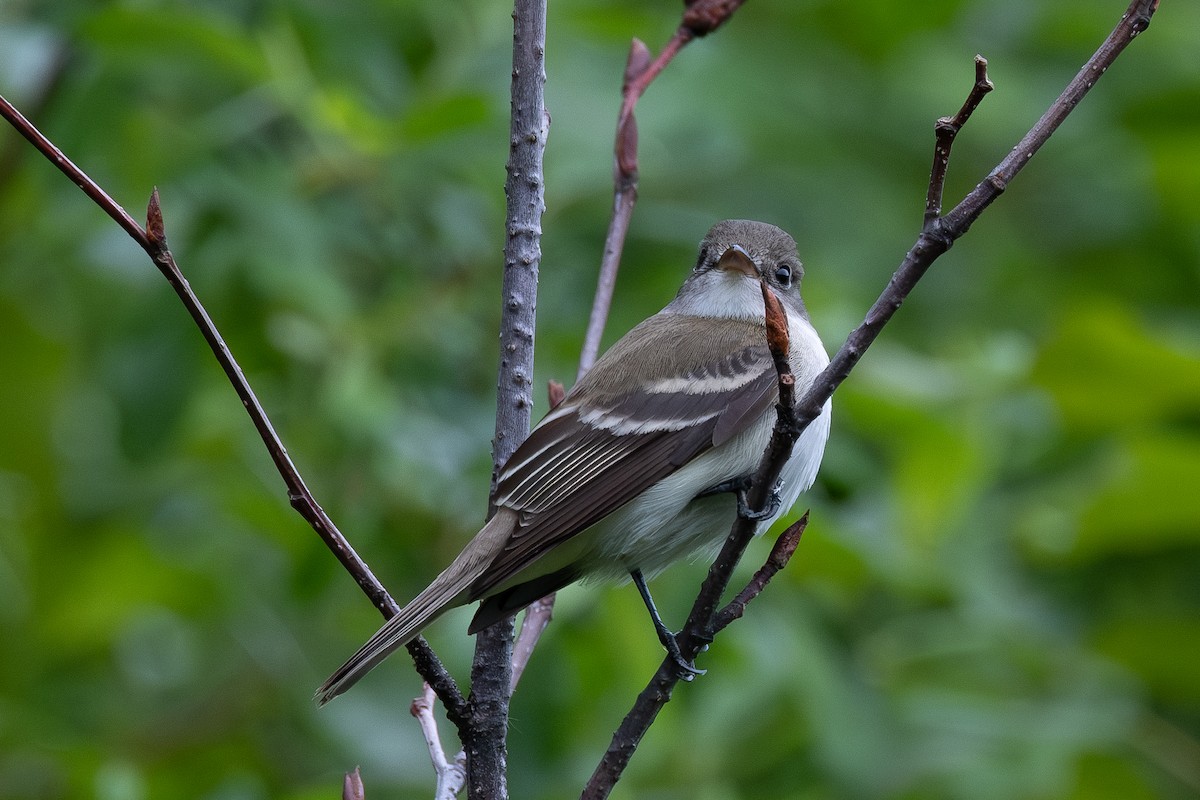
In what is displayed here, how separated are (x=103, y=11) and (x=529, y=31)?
1538 millimetres

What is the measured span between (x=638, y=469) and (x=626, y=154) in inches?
28.7

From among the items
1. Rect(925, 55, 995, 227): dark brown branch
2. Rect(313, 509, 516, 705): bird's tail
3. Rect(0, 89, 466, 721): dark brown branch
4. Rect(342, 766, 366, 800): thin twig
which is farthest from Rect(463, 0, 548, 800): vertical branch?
Rect(925, 55, 995, 227): dark brown branch

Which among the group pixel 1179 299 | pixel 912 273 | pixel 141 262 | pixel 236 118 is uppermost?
pixel 236 118

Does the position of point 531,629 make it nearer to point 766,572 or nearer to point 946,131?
point 766,572

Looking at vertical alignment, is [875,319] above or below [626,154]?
below

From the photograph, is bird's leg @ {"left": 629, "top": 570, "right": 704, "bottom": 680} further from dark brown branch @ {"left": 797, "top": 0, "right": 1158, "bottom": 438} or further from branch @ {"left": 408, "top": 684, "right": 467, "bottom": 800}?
dark brown branch @ {"left": 797, "top": 0, "right": 1158, "bottom": 438}

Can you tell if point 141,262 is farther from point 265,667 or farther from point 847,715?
point 847,715

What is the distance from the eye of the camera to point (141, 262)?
4.17 metres

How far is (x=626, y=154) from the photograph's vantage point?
315 cm

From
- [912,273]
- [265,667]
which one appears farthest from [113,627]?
[912,273]

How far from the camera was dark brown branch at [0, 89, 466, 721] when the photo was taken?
203 centimetres

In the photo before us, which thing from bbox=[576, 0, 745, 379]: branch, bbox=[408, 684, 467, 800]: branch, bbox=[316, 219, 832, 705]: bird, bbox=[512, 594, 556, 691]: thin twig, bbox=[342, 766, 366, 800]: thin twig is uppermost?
bbox=[576, 0, 745, 379]: branch

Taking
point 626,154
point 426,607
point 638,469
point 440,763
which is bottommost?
point 440,763

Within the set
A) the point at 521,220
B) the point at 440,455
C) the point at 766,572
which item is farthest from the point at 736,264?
the point at 766,572
